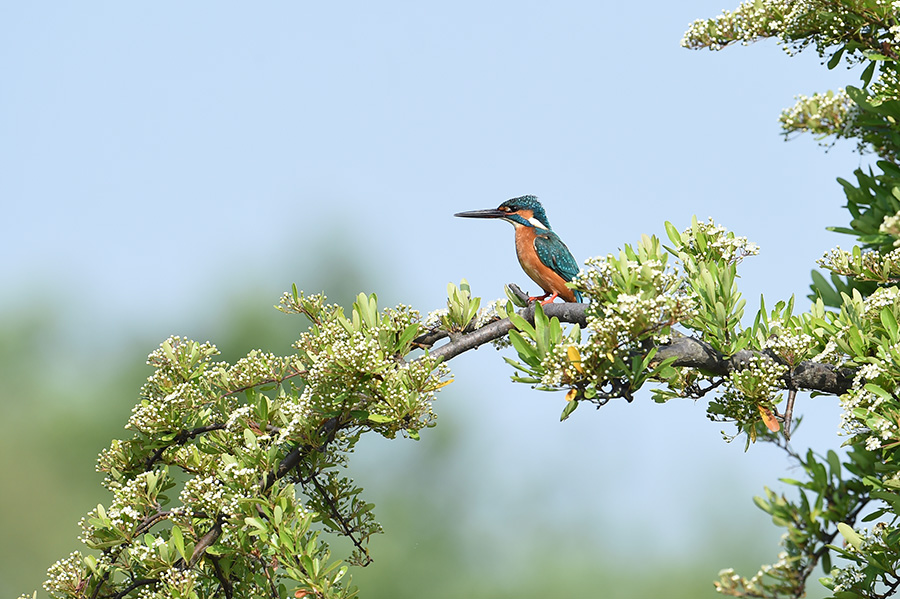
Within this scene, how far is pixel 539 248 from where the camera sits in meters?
6.82

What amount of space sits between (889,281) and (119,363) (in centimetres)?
2748

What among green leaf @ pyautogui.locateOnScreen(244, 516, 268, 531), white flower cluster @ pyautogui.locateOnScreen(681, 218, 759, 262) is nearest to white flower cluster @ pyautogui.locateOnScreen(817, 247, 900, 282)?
white flower cluster @ pyautogui.locateOnScreen(681, 218, 759, 262)

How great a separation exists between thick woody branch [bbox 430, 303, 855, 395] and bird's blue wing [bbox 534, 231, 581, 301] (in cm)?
211

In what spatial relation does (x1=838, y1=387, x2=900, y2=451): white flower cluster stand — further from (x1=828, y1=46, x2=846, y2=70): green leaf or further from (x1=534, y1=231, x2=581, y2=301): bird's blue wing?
(x1=534, y1=231, x2=581, y2=301): bird's blue wing

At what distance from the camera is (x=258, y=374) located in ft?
15.3

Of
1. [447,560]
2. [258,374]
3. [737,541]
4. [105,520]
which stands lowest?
[105,520]

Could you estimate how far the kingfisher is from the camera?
6.75 metres

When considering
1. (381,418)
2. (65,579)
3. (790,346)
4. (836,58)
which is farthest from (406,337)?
(836,58)

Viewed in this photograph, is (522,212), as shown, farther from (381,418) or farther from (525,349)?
(381,418)

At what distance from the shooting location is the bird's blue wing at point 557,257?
22.1 feet

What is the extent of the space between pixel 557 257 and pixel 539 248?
0.16 meters

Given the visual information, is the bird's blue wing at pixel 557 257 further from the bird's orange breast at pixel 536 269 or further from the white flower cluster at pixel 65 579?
the white flower cluster at pixel 65 579

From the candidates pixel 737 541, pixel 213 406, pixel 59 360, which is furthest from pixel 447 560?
pixel 213 406

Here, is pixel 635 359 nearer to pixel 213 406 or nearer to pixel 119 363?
pixel 213 406
